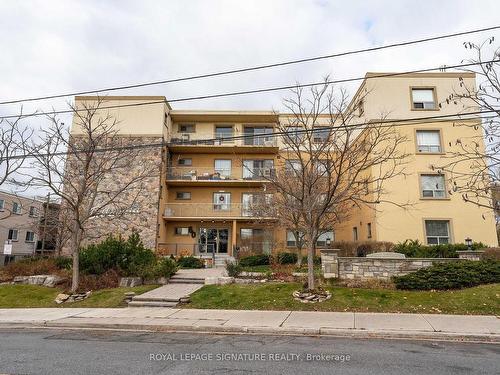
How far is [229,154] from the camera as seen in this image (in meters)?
31.1

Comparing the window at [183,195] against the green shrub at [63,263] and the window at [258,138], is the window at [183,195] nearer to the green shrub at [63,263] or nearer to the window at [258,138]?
the window at [258,138]

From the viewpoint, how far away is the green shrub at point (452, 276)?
1277 cm

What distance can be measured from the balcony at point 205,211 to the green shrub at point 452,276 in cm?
1637

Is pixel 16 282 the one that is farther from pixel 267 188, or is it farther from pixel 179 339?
pixel 267 188

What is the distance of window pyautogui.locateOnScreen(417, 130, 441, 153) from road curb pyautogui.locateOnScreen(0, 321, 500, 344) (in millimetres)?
18191

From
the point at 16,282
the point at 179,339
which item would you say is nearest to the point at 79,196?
the point at 16,282

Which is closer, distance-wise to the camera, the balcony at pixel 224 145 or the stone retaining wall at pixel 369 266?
the stone retaining wall at pixel 369 266

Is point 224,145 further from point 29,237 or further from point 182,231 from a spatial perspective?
point 29,237

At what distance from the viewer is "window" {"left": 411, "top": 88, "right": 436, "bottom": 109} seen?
24.3 m

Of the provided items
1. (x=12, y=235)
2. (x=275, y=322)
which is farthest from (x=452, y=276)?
(x=12, y=235)

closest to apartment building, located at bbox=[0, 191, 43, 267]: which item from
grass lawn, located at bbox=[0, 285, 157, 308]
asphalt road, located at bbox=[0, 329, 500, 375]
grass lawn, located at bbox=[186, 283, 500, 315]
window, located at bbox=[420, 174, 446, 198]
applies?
grass lawn, located at bbox=[0, 285, 157, 308]

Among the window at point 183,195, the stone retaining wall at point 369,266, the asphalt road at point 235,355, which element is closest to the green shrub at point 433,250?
the stone retaining wall at point 369,266

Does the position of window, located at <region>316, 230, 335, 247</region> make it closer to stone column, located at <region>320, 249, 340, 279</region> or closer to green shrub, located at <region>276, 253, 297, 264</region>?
green shrub, located at <region>276, 253, 297, 264</region>

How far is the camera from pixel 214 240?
96.8 ft
